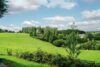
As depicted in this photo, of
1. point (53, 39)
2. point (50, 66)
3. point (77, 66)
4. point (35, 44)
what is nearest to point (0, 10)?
point (50, 66)

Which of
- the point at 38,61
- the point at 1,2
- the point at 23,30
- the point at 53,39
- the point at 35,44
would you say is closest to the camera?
the point at 1,2

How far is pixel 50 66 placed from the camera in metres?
38.7

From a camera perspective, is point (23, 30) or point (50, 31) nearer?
point (50, 31)

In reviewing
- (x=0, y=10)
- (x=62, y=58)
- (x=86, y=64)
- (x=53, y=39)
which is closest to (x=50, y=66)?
(x=62, y=58)

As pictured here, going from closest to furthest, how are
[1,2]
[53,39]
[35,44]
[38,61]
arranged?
[1,2]
[38,61]
[35,44]
[53,39]

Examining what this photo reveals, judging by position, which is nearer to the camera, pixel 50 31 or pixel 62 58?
pixel 62 58

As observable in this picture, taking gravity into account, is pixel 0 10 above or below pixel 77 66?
above

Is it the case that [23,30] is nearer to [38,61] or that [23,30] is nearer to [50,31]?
[50,31]

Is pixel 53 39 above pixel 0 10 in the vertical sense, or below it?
below

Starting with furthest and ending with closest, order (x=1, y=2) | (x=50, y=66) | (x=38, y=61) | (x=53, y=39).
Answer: (x=53, y=39), (x=38, y=61), (x=50, y=66), (x=1, y=2)

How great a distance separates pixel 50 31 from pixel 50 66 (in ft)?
194

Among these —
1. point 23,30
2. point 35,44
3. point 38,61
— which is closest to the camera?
point 38,61

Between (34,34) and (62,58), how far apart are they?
60137mm

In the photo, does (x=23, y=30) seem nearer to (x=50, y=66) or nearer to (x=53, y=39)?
(x=53, y=39)
